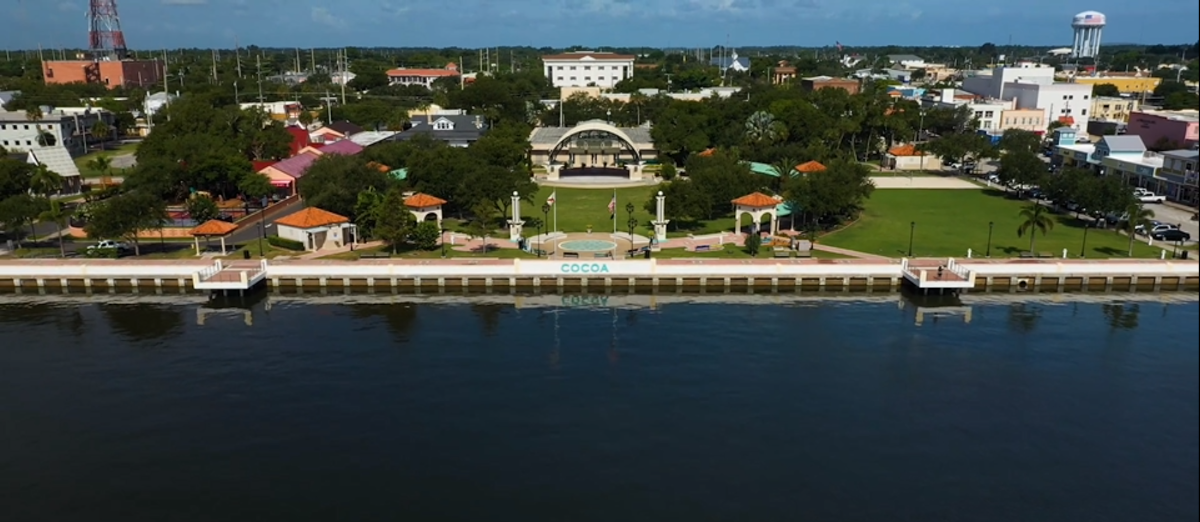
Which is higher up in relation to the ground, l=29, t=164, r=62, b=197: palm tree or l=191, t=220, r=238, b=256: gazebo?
l=29, t=164, r=62, b=197: palm tree

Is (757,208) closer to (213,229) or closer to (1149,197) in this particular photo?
(1149,197)

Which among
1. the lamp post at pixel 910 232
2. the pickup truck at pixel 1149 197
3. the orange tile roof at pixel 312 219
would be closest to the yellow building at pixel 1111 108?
the pickup truck at pixel 1149 197

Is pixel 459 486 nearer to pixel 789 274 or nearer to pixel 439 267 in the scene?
pixel 439 267

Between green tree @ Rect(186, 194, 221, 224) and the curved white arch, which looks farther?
the curved white arch

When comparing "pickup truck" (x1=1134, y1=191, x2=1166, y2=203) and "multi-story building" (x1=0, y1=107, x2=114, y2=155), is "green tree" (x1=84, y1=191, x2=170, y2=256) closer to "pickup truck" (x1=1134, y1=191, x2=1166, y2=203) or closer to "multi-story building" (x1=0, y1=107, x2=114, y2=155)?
"multi-story building" (x1=0, y1=107, x2=114, y2=155)

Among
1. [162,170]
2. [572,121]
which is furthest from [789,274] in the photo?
[572,121]

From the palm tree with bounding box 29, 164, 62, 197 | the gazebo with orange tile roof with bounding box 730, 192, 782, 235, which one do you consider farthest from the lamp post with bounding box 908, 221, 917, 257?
the palm tree with bounding box 29, 164, 62, 197

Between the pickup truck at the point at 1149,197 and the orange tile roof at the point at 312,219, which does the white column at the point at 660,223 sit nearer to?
the orange tile roof at the point at 312,219

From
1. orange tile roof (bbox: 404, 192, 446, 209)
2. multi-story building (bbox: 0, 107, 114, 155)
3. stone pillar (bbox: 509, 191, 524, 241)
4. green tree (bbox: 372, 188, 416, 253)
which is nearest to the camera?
green tree (bbox: 372, 188, 416, 253)

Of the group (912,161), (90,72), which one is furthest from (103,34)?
(912,161)
